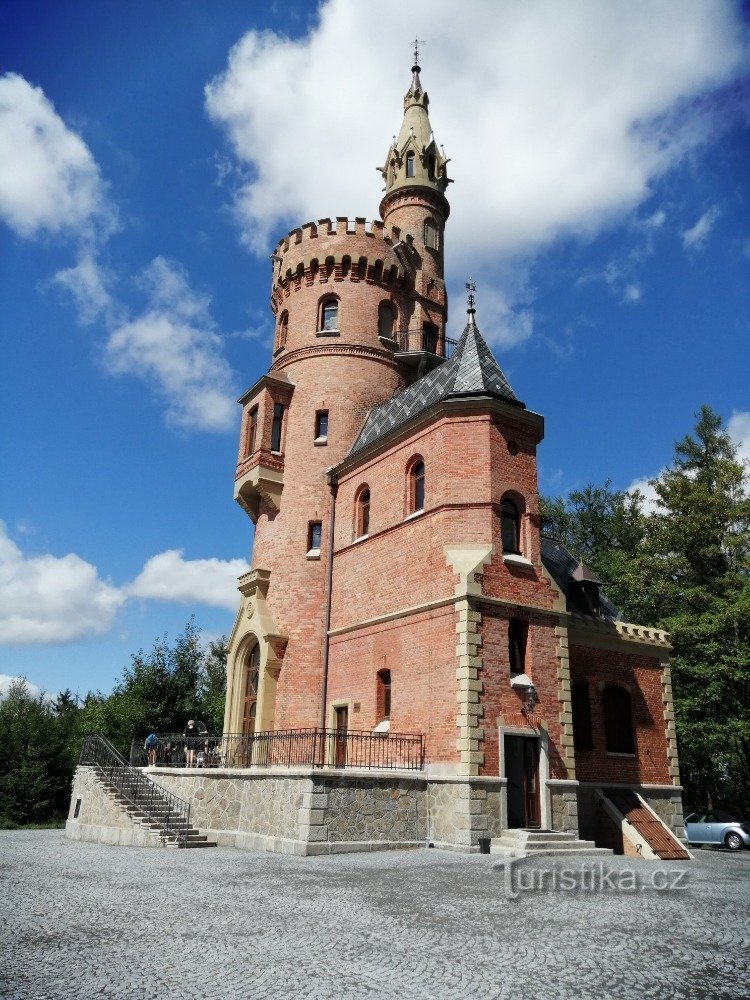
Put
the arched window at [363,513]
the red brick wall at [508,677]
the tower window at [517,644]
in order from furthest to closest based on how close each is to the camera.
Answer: the arched window at [363,513] < the tower window at [517,644] < the red brick wall at [508,677]

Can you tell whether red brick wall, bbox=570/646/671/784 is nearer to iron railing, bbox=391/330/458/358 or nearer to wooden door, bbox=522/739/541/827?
wooden door, bbox=522/739/541/827

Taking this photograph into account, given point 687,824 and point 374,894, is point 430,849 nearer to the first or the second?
point 374,894

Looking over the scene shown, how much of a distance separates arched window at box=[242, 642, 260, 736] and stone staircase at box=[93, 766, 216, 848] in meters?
4.60

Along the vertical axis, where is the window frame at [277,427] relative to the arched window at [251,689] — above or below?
above

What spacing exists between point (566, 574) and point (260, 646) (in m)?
10.2

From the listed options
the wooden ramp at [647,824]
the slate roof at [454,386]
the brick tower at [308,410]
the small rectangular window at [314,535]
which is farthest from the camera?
the small rectangular window at [314,535]

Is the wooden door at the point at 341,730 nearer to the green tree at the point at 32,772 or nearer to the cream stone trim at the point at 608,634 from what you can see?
the cream stone trim at the point at 608,634

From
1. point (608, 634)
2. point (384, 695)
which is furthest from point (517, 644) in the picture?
point (608, 634)

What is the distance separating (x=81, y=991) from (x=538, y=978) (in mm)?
3767

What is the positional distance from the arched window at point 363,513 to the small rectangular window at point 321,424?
11.1 ft

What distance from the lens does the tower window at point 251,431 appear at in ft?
89.7

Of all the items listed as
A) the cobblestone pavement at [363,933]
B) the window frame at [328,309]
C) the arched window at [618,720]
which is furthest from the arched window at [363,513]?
the cobblestone pavement at [363,933]

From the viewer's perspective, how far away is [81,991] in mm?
5883

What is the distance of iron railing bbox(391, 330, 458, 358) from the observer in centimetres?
2877
